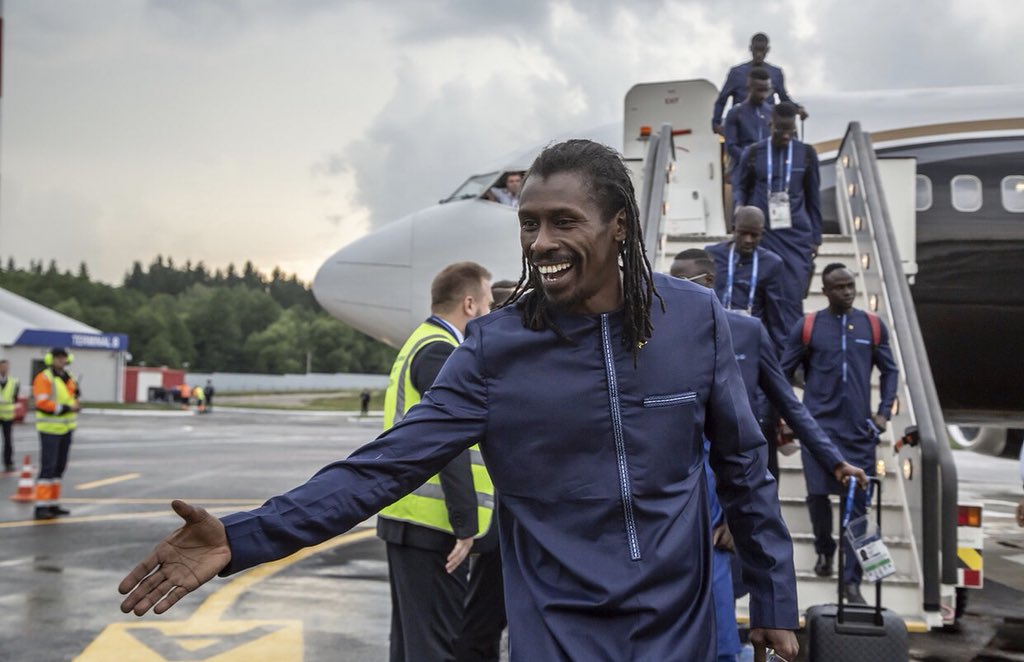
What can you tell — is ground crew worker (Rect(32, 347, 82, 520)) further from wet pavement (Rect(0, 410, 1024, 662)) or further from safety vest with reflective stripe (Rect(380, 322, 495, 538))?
safety vest with reflective stripe (Rect(380, 322, 495, 538))

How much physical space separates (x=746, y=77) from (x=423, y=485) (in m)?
6.01

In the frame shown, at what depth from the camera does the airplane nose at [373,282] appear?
32.8 ft

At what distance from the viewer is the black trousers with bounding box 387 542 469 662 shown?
3.70 m

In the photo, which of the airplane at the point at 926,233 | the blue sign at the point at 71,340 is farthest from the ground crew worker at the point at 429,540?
the blue sign at the point at 71,340

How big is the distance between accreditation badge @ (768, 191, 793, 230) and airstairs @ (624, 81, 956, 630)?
2.73 feet

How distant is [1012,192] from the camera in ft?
29.2

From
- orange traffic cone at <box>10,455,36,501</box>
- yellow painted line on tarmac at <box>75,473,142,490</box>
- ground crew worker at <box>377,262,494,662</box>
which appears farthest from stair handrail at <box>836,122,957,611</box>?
yellow painted line on tarmac at <box>75,473,142,490</box>

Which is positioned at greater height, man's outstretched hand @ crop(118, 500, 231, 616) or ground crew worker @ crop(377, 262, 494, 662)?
man's outstretched hand @ crop(118, 500, 231, 616)

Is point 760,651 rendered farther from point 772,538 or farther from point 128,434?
point 128,434

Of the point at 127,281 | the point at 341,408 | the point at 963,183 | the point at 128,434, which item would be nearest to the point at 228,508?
the point at 963,183

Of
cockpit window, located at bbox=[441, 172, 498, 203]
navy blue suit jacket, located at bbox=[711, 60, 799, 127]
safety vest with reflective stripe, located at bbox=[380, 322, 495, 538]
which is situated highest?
navy blue suit jacket, located at bbox=[711, 60, 799, 127]

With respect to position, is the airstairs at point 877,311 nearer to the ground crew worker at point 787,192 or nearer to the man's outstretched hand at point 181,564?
the ground crew worker at point 787,192

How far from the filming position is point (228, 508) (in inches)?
435

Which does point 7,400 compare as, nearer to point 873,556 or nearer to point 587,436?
point 873,556
